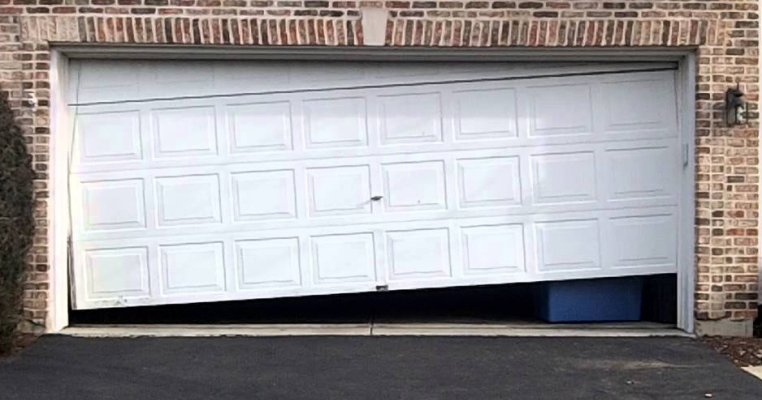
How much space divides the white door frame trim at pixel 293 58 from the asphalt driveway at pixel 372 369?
53cm

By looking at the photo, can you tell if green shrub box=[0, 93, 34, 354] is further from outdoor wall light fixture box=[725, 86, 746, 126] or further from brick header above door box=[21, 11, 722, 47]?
outdoor wall light fixture box=[725, 86, 746, 126]

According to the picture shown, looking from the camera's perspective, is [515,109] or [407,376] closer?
[407,376]

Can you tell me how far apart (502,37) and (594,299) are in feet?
8.16

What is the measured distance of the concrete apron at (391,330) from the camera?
9.25m

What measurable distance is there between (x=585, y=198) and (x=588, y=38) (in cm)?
140

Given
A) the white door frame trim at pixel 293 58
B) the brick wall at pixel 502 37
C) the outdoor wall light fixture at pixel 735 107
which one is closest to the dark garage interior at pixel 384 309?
the white door frame trim at pixel 293 58

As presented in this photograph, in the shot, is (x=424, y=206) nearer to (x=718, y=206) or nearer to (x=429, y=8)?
(x=429, y=8)

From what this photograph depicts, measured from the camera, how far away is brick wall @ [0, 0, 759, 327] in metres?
8.98

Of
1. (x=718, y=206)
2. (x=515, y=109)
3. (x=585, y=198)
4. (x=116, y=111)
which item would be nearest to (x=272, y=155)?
(x=116, y=111)

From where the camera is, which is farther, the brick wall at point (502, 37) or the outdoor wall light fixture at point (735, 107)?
the outdoor wall light fixture at point (735, 107)

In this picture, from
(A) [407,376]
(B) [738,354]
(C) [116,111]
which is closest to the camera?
(A) [407,376]

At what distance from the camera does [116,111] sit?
9.38 metres

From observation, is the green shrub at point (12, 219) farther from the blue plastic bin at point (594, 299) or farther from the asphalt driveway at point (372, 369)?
the blue plastic bin at point (594, 299)

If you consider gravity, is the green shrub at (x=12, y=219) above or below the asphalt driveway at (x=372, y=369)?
above
